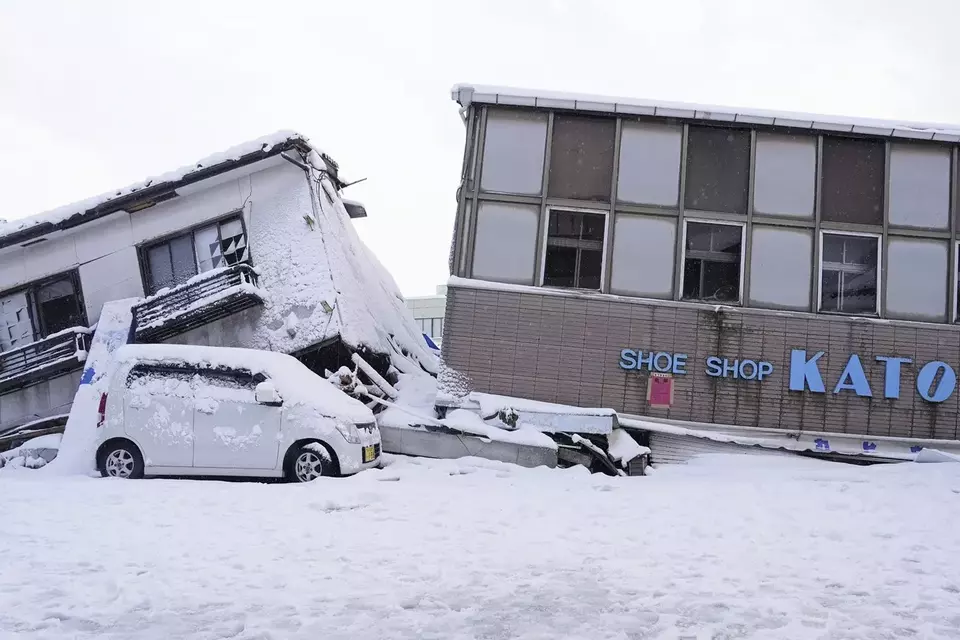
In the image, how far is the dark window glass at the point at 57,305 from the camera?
17172 mm

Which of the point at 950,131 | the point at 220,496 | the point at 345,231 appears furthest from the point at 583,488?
the point at 345,231

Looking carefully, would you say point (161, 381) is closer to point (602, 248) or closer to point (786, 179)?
point (602, 248)

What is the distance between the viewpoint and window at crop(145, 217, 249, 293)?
16406mm

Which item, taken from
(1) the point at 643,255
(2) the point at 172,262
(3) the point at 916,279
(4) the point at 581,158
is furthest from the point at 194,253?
(3) the point at 916,279

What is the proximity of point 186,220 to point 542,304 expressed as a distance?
8.42 meters

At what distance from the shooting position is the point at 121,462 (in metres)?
10.9

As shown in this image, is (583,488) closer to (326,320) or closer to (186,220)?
(326,320)

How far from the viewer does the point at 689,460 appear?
12648mm

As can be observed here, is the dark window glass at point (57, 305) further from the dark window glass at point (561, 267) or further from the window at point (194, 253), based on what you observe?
the dark window glass at point (561, 267)

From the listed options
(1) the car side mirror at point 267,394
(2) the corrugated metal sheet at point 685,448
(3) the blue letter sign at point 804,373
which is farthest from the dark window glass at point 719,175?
(1) the car side mirror at point 267,394

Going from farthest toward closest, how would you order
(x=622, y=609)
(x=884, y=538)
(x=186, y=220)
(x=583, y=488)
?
(x=186, y=220) → (x=583, y=488) → (x=884, y=538) → (x=622, y=609)

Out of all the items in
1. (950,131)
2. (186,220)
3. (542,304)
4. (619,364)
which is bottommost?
(619,364)

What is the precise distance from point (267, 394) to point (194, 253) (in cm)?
711

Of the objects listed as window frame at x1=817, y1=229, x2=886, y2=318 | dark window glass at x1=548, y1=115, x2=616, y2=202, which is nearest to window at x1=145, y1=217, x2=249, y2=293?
dark window glass at x1=548, y1=115, x2=616, y2=202
